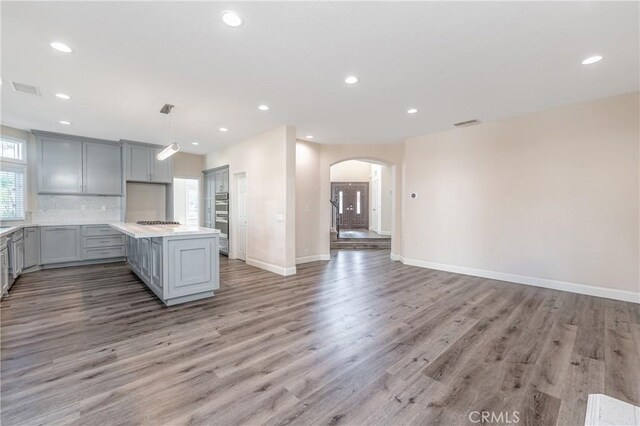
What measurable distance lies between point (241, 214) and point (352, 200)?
6.71m

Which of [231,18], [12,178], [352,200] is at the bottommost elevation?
[352,200]

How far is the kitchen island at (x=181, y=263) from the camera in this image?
346 centimetres

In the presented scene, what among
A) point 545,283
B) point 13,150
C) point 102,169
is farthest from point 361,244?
point 13,150

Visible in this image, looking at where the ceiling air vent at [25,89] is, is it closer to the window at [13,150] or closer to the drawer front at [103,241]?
the window at [13,150]

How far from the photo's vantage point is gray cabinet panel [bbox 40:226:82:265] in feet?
17.3

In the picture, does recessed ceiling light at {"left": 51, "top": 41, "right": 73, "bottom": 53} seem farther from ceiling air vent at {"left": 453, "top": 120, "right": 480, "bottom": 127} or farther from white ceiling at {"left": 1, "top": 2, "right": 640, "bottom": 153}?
ceiling air vent at {"left": 453, "top": 120, "right": 480, "bottom": 127}

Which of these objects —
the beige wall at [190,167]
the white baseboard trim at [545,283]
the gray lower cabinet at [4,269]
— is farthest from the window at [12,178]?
the white baseboard trim at [545,283]

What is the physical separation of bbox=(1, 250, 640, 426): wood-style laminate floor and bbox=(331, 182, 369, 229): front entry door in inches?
328

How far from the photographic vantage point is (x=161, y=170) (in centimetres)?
670

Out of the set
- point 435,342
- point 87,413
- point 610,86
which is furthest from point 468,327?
point 610,86

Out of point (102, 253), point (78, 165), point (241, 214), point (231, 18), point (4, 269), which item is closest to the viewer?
point (231, 18)

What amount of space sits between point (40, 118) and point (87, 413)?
533cm

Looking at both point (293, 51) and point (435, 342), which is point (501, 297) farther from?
point (293, 51)

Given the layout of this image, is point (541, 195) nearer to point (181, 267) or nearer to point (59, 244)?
point (181, 267)
